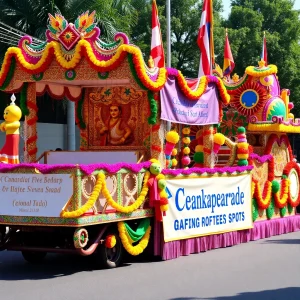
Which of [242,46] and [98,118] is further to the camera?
[242,46]

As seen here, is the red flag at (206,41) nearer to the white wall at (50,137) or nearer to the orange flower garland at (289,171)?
the orange flower garland at (289,171)

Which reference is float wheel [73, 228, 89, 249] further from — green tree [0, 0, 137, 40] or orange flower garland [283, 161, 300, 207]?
green tree [0, 0, 137, 40]

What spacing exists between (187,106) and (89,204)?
11.1ft

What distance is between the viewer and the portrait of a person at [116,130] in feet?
46.7

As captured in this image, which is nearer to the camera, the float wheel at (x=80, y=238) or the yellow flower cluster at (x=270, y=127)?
the float wheel at (x=80, y=238)

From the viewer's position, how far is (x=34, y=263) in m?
12.5

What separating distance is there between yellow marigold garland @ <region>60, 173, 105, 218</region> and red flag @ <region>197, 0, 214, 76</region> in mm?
4916

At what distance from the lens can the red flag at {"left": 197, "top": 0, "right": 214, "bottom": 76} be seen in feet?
51.2

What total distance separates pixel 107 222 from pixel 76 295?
206cm

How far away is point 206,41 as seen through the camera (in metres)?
15.9

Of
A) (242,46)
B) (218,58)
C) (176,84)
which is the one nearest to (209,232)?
(176,84)

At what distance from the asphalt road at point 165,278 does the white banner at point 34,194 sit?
91 centimetres

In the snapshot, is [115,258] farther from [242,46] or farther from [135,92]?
[242,46]

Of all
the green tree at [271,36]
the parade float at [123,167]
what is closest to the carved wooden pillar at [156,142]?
the parade float at [123,167]
